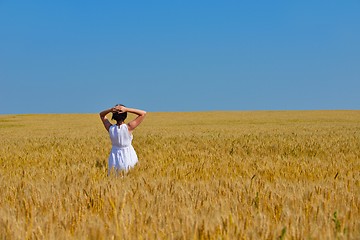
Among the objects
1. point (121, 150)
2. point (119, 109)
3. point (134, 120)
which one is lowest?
point (121, 150)

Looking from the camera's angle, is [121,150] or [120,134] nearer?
[120,134]

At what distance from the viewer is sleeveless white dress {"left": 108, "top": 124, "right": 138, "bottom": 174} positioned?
19.5 ft

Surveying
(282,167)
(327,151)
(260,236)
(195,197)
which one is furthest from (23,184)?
(327,151)

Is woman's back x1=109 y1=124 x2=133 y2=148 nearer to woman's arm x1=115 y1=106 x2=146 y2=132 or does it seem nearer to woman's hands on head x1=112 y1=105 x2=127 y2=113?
woman's arm x1=115 y1=106 x2=146 y2=132

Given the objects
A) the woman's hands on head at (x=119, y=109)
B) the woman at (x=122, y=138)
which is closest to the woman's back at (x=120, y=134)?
the woman at (x=122, y=138)

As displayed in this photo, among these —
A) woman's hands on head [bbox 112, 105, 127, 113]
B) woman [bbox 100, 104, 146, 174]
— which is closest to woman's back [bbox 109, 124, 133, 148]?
woman [bbox 100, 104, 146, 174]

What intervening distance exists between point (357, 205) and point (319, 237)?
139 cm

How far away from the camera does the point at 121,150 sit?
20.0 ft

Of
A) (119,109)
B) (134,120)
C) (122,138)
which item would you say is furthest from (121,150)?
(119,109)

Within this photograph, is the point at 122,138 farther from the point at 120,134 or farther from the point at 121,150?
the point at 121,150

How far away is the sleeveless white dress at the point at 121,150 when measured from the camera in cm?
594

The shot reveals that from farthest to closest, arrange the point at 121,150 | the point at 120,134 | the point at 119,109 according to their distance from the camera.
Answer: the point at 121,150 → the point at 120,134 → the point at 119,109

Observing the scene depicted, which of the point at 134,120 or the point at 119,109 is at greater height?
the point at 119,109

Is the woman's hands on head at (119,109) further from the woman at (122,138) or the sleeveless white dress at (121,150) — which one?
the sleeveless white dress at (121,150)
